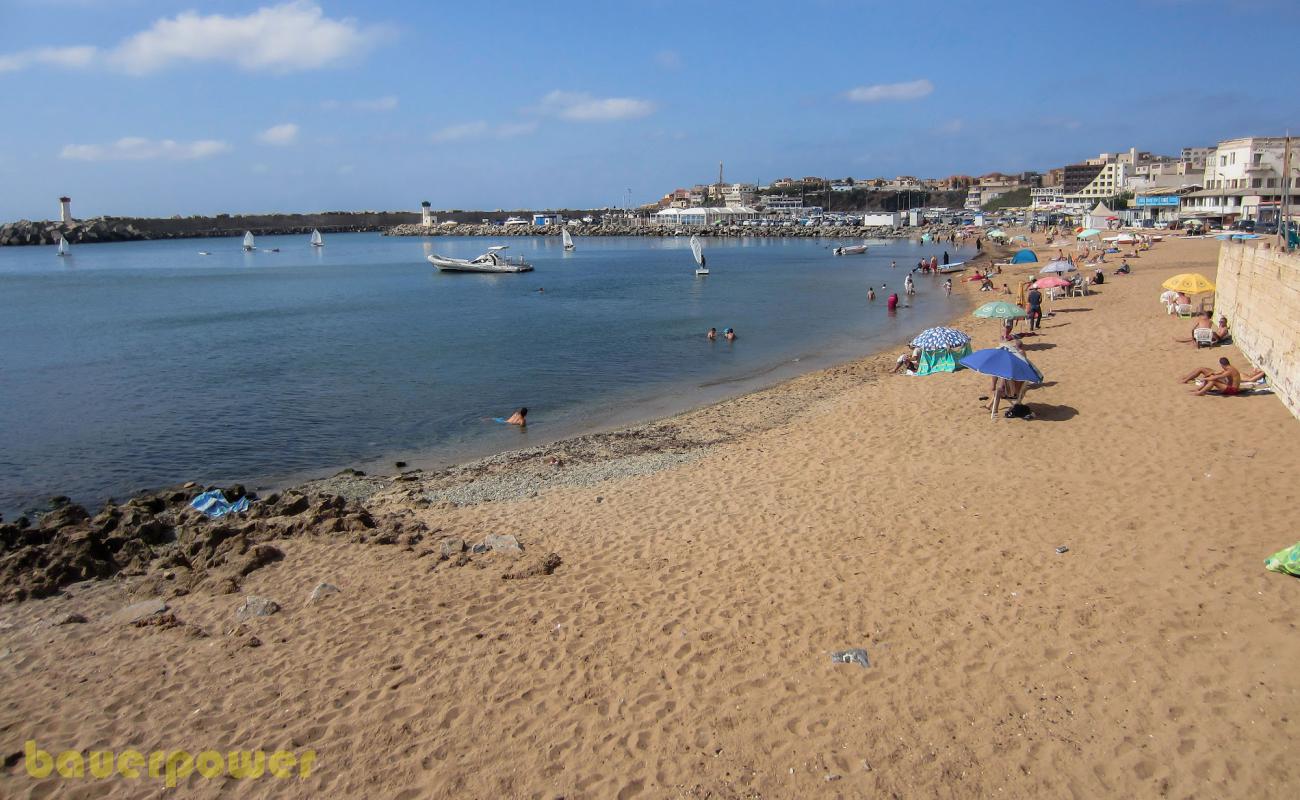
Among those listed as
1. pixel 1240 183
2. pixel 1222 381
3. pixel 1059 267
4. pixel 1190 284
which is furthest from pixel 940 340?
pixel 1240 183

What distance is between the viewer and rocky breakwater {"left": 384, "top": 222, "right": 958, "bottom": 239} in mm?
114188

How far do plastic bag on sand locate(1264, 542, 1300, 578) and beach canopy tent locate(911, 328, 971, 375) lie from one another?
9.39 meters

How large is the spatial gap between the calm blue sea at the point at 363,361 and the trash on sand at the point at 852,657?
9.81 meters

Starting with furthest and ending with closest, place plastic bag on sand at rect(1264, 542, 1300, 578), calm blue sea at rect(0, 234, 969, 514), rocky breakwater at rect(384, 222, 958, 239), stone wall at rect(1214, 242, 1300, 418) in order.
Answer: rocky breakwater at rect(384, 222, 958, 239), calm blue sea at rect(0, 234, 969, 514), stone wall at rect(1214, 242, 1300, 418), plastic bag on sand at rect(1264, 542, 1300, 578)

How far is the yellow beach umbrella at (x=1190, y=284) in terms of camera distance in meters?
19.0

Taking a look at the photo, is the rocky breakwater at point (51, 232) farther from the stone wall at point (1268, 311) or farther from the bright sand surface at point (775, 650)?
the stone wall at point (1268, 311)

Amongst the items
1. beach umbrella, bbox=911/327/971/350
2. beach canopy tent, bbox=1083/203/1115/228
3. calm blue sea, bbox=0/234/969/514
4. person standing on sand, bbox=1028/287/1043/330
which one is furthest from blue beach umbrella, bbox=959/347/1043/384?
beach canopy tent, bbox=1083/203/1115/228

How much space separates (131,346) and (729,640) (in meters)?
31.1

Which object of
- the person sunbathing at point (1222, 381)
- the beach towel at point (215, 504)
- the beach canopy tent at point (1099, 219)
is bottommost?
the beach towel at point (215, 504)

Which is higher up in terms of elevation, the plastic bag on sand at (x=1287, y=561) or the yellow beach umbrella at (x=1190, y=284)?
the yellow beach umbrella at (x=1190, y=284)

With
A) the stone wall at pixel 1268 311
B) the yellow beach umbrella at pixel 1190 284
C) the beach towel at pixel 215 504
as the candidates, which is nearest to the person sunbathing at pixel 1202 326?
the stone wall at pixel 1268 311

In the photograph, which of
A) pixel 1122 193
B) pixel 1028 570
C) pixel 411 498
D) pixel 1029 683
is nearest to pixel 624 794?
pixel 1029 683

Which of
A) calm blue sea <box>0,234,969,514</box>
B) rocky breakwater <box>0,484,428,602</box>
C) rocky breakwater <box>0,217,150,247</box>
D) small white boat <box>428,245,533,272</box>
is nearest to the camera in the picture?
rocky breakwater <box>0,484,428,602</box>

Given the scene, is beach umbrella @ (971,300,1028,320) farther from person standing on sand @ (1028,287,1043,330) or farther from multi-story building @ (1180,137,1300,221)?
multi-story building @ (1180,137,1300,221)
